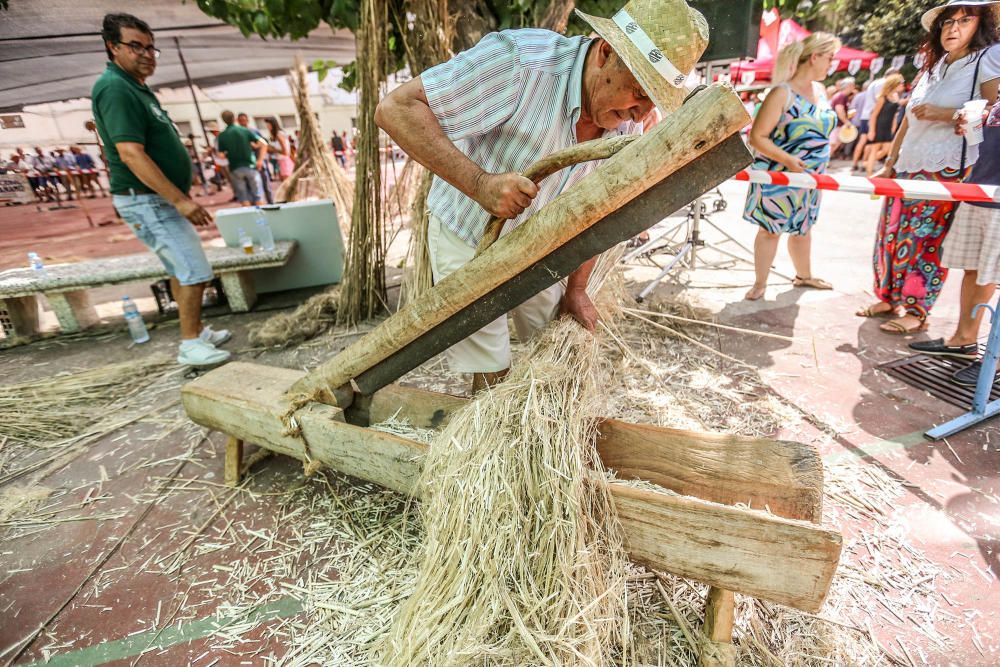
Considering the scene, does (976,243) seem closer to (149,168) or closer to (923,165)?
(923,165)

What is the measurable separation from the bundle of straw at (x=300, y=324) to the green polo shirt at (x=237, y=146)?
4.42 meters

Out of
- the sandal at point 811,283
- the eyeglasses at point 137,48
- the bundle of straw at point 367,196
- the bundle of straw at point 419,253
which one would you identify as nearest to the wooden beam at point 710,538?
the bundle of straw at point 419,253

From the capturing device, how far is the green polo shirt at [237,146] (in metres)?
6.95

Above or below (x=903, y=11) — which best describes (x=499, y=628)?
below

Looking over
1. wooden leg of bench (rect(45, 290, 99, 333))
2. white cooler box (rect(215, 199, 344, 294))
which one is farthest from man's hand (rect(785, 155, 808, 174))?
wooden leg of bench (rect(45, 290, 99, 333))

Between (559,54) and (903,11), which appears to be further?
(903,11)

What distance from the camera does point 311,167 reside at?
6.67 m

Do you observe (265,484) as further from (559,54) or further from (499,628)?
(559,54)

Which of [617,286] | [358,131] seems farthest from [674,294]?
[358,131]

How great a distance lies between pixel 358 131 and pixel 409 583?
3163mm

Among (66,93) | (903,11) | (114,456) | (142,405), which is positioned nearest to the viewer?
(114,456)

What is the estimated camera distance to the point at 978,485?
1.92 metres

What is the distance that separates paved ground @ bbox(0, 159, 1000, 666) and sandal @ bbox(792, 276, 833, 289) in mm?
180

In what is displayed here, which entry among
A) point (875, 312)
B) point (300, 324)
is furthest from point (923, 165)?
point (300, 324)
